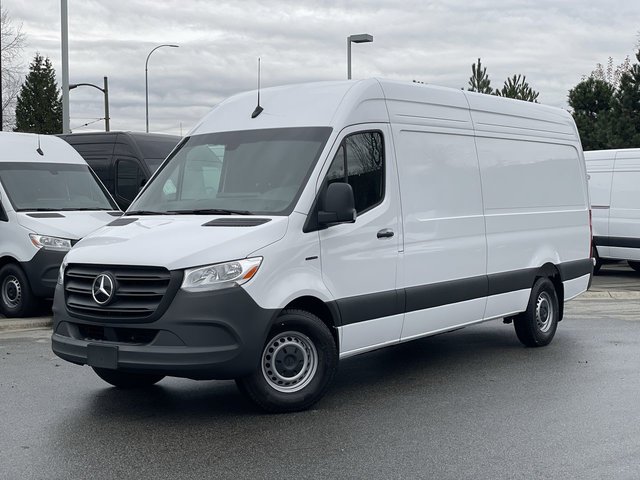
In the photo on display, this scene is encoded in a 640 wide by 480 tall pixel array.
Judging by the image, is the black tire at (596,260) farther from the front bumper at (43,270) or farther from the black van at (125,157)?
the front bumper at (43,270)

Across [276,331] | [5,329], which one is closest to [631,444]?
[276,331]

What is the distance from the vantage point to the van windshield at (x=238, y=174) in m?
7.09

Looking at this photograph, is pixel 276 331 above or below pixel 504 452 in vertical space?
above

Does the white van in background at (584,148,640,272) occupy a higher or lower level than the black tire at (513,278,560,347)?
higher

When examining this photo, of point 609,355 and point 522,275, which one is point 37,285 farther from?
point 609,355

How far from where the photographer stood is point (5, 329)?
37.2ft

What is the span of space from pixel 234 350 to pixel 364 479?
4.88 ft

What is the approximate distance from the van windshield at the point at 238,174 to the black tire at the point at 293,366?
32.8 inches

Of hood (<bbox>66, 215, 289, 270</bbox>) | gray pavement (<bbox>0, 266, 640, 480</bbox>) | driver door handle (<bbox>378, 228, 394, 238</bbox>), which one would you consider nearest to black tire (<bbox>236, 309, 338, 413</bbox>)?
gray pavement (<bbox>0, 266, 640, 480</bbox>)

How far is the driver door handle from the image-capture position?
24.6 ft

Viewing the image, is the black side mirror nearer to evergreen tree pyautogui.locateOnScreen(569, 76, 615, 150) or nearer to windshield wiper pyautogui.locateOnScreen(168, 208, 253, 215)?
windshield wiper pyautogui.locateOnScreen(168, 208, 253, 215)

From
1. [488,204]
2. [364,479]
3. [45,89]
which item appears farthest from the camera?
[45,89]

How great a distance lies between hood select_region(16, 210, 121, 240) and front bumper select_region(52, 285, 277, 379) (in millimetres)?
5280

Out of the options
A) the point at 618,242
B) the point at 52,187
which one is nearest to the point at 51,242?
the point at 52,187
